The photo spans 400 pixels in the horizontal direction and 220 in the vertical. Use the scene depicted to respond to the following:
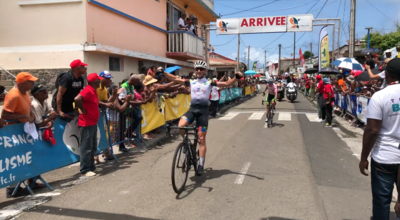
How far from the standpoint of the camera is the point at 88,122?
584cm

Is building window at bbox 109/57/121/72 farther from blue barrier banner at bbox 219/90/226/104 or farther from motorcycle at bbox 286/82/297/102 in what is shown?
motorcycle at bbox 286/82/297/102

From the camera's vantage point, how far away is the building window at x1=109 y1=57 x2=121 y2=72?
13133 millimetres

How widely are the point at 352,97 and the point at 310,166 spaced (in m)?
6.81

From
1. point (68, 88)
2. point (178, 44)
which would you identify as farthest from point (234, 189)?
point (178, 44)

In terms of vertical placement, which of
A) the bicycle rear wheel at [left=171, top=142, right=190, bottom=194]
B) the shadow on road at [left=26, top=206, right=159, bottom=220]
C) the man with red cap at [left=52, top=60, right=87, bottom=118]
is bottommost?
the shadow on road at [left=26, top=206, right=159, bottom=220]

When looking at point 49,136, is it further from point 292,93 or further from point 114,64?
point 292,93

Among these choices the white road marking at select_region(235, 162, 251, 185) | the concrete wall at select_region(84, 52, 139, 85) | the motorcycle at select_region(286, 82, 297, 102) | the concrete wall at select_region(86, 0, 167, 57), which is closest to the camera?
the white road marking at select_region(235, 162, 251, 185)

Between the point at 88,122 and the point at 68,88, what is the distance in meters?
0.76

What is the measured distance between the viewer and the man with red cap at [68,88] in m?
5.78

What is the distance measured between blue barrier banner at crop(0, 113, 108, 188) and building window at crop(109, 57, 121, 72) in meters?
7.39

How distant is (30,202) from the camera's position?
Answer: 463cm

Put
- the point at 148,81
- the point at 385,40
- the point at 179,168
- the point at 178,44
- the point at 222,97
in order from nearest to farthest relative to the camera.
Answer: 1. the point at 179,168
2. the point at 148,81
3. the point at 222,97
4. the point at 178,44
5. the point at 385,40

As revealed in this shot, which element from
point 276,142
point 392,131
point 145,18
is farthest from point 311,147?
point 145,18

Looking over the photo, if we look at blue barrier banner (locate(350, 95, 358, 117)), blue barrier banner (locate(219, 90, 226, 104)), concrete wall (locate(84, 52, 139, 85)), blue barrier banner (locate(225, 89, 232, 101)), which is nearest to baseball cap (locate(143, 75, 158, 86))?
concrete wall (locate(84, 52, 139, 85))
